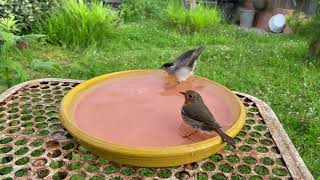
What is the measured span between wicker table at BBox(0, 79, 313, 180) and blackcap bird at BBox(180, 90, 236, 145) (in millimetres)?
161

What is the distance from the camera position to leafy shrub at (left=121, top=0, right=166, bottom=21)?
9125mm

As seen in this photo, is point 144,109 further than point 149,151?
Yes

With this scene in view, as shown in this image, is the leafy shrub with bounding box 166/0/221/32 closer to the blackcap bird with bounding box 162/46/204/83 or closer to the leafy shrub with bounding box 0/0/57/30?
the leafy shrub with bounding box 0/0/57/30

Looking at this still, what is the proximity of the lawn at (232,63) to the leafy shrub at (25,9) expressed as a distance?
476 mm

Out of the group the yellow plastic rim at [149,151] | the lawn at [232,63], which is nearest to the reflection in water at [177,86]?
the yellow plastic rim at [149,151]

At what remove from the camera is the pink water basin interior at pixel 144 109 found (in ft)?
7.08

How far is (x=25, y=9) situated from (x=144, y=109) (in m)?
Result: 4.77

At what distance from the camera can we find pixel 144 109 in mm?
2463

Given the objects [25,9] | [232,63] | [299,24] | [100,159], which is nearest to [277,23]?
[299,24]

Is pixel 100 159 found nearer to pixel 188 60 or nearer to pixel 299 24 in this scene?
pixel 188 60

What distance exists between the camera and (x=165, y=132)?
2.20 m

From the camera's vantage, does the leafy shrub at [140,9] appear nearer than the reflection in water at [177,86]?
No

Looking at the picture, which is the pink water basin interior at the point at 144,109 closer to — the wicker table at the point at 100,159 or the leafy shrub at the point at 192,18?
the wicker table at the point at 100,159

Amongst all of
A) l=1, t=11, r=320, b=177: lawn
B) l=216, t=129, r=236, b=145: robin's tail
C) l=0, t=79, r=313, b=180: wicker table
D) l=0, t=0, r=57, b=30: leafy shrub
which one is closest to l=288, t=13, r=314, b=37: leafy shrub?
l=1, t=11, r=320, b=177: lawn
